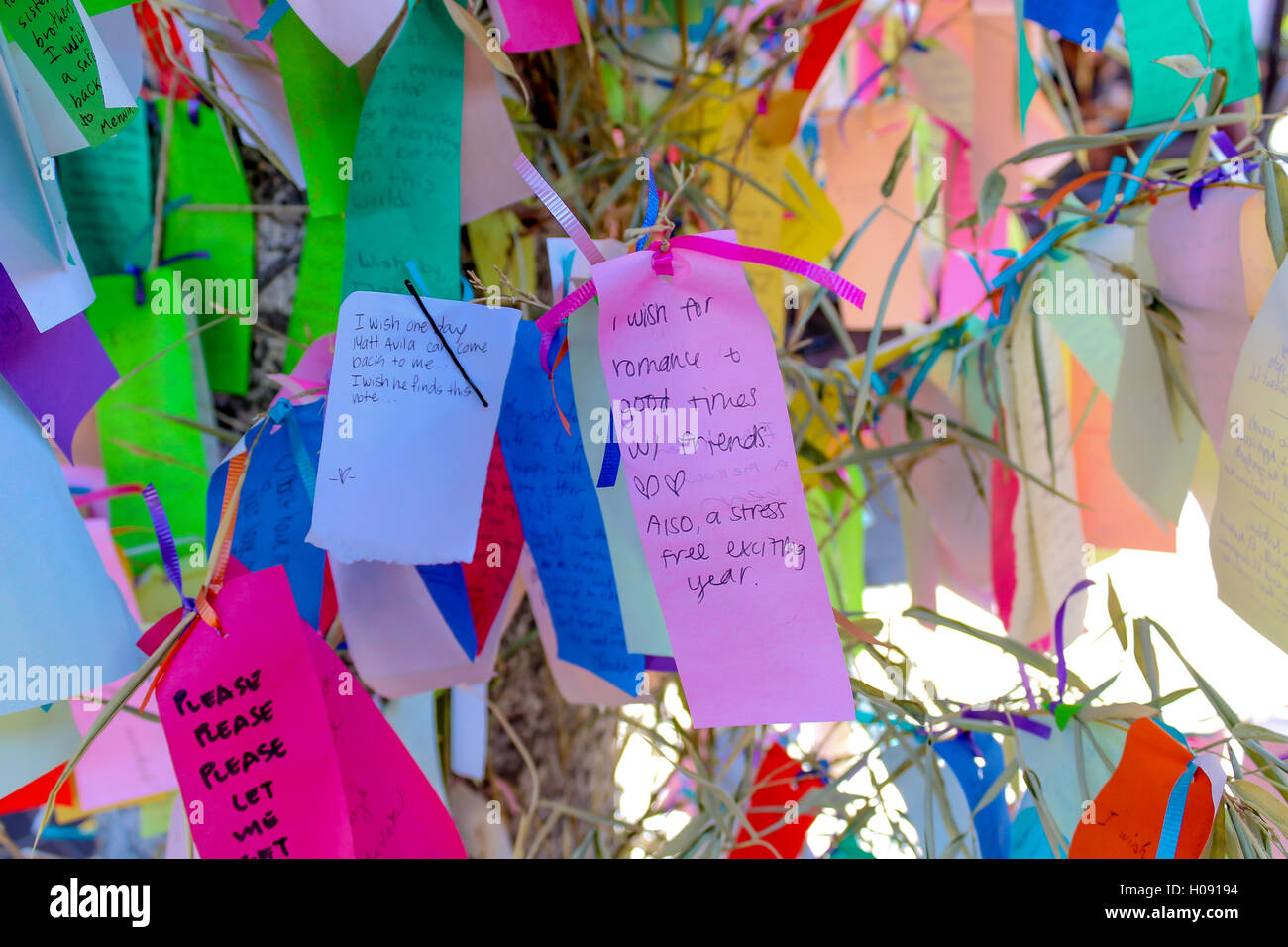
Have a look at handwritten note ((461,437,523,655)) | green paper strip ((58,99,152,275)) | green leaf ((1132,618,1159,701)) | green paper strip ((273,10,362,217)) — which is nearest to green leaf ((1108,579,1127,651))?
green leaf ((1132,618,1159,701))

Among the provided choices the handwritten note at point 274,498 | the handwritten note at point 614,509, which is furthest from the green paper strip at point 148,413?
the handwritten note at point 614,509

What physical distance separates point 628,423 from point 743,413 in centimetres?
3

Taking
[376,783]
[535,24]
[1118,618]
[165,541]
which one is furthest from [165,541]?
[1118,618]

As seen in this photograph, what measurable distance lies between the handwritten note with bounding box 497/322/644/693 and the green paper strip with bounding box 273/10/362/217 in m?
0.13

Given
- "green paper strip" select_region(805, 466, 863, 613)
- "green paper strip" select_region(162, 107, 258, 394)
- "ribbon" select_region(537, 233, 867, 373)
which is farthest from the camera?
"green paper strip" select_region(805, 466, 863, 613)

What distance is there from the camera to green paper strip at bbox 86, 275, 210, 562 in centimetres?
43

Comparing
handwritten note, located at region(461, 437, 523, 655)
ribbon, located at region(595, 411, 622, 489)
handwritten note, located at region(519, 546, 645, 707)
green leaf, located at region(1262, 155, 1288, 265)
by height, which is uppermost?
green leaf, located at region(1262, 155, 1288, 265)

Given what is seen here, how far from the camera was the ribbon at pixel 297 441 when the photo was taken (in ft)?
1.04

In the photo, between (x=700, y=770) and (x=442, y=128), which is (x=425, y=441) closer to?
(x=442, y=128)

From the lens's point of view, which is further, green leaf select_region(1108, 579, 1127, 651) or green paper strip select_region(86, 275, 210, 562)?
green paper strip select_region(86, 275, 210, 562)

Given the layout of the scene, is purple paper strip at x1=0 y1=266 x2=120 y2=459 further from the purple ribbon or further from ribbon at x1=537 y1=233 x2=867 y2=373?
ribbon at x1=537 y1=233 x2=867 y2=373

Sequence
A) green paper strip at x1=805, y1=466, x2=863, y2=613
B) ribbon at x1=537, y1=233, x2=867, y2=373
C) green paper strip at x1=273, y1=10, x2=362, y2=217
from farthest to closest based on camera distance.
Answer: green paper strip at x1=805, y1=466, x2=863, y2=613 → green paper strip at x1=273, y1=10, x2=362, y2=217 → ribbon at x1=537, y1=233, x2=867, y2=373

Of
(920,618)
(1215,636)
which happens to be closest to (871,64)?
(920,618)

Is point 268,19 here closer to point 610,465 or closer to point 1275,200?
point 610,465
